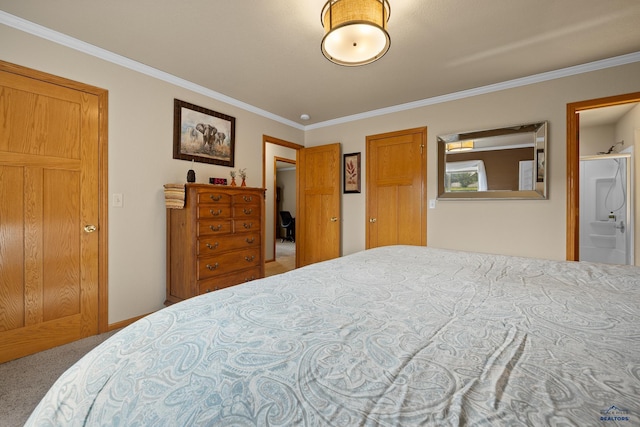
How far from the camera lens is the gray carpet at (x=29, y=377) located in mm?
1509

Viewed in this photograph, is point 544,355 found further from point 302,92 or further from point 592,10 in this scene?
point 302,92

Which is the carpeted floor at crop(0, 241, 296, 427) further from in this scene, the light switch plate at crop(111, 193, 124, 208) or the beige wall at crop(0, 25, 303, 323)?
the light switch plate at crop(111, 193, 124, 208)

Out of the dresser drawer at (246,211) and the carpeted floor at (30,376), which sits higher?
the dresser drawer at (246,211)

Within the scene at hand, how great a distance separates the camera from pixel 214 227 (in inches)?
108

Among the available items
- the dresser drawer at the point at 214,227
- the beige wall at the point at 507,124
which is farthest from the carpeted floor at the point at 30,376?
the beige wall at the point at 507,124

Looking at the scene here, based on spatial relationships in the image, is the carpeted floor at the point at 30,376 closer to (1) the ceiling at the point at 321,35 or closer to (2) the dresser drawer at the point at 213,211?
(2) the dresser drawer at the point at 213,211

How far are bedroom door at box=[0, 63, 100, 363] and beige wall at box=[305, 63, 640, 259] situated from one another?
134 inches

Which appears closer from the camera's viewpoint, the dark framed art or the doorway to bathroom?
the doorway to bathroom

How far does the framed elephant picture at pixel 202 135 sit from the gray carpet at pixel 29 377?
6.30 ft

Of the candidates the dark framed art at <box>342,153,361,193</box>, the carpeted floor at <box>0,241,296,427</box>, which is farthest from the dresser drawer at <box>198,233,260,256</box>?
the dark framed art at <box>342,153,361,193</box>

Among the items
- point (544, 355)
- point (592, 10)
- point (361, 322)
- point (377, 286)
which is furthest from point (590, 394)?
point (592, 10)

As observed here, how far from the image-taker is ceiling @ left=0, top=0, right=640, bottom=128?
1.91 m

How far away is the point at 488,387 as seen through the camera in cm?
50

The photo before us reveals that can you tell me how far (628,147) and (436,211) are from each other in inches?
109
